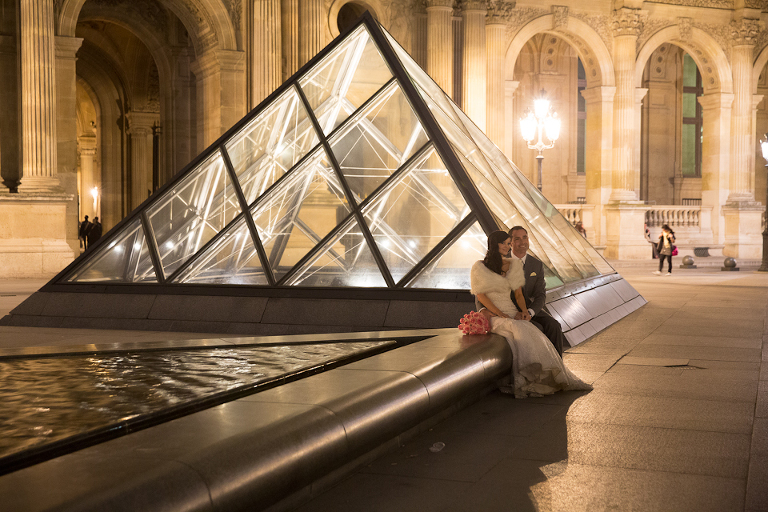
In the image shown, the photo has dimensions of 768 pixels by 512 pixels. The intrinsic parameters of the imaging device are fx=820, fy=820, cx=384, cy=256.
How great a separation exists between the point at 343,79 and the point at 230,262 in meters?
2.62

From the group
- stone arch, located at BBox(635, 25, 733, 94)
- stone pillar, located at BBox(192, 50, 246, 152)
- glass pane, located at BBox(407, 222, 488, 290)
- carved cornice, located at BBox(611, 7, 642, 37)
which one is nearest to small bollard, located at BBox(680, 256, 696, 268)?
stone arch, located at BBox(635, 25, 733, 94)

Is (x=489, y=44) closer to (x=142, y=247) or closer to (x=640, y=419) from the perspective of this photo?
(x=142, y=247)

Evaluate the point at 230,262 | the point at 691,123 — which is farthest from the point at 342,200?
the point at 691,123

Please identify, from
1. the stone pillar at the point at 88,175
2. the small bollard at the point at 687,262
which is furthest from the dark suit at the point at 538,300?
the stone pillar at the point at 88,175

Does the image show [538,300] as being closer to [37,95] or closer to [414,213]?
[414,213]

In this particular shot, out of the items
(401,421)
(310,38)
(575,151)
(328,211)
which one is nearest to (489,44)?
(310,38)

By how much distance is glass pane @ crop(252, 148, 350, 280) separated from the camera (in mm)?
8750

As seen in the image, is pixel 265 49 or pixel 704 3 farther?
pixel 704 3

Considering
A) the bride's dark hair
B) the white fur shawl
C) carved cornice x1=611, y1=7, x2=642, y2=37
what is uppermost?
carved cornice x1=611, y1=7, x2=642, y2=37

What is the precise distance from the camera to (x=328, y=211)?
875cm

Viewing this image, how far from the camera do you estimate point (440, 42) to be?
22969 millimetres

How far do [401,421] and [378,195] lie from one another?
4925 mm

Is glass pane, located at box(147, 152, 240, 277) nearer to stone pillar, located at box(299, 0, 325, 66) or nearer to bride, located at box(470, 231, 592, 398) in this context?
bride, located at box(470, 231, 592, 398)

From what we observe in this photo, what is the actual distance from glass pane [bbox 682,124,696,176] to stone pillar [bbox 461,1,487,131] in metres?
14.0
